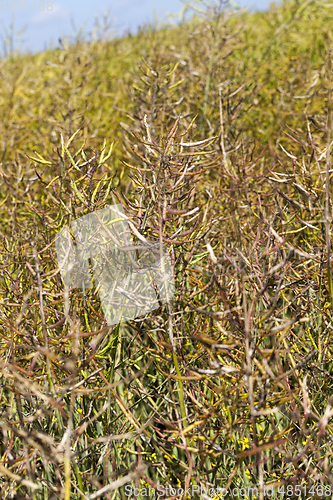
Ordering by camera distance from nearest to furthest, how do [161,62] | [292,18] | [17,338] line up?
[17,338] < [161,62] < [292,18]

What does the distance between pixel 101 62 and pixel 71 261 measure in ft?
7.87

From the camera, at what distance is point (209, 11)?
1.77 m

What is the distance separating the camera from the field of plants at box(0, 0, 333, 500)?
650 mm

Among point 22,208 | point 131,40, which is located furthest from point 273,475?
point 131,40

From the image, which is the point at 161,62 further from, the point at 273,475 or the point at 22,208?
the point at 273,475

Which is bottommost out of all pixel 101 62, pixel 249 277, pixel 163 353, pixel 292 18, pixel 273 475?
pixel 273 475

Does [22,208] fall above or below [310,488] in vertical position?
A: above

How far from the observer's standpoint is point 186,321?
94cm

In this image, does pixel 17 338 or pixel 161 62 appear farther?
pixel 161 62

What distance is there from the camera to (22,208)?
1.47m

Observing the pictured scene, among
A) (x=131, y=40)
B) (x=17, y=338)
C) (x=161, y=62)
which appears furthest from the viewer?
(x=131, y=40)

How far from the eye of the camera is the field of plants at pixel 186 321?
0.65m

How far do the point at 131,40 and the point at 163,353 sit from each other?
3409mm

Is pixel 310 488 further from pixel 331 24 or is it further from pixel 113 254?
pixel 331 24
